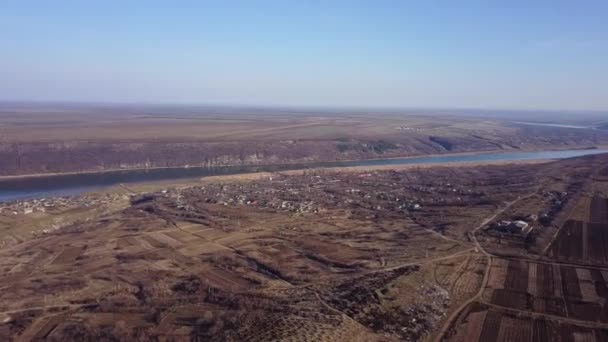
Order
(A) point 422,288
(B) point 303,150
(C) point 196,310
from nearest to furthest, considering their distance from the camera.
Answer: (C) point 196,310, (A) point 422,288, (B) point 303,150

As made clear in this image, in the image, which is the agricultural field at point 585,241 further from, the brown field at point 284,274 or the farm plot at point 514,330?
the farm plot at point 514,330

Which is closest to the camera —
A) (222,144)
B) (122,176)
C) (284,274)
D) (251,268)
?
(284,274)

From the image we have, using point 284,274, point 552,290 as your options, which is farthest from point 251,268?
point 552,290

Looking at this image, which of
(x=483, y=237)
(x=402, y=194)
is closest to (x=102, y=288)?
(x=483, y=237)

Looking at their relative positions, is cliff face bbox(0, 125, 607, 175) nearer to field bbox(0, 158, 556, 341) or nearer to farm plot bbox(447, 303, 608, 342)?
field bbox(0, 158, 556, 341)

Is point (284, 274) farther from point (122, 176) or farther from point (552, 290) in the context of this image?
point (122, 176)

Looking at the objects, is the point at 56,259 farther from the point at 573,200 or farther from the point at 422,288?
the point at 573,200
